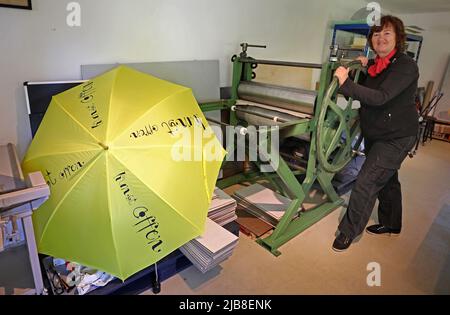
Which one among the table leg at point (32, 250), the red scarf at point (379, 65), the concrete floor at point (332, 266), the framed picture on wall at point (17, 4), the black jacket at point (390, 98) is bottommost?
the concrete floor at point (332, 266)

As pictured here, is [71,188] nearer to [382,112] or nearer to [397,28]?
[382,112]

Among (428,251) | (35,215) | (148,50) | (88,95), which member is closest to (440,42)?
(428,251)

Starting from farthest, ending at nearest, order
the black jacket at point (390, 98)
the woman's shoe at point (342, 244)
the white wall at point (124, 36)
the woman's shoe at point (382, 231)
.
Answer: the woman's shoe at point (382, 231) → the woman's shoe at point (342, 244) → the black jacket at point (390, 98) → the white wall at point (124, 36)

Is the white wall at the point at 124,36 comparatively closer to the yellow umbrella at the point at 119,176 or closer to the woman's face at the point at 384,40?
the yellow umbrella at the point at 119,176

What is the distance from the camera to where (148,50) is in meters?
2.09

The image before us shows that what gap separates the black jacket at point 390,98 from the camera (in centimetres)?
172

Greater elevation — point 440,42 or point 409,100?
point 440,42

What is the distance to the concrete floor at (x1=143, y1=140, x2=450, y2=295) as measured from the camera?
168 cm

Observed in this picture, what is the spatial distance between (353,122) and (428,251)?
110 centimetres

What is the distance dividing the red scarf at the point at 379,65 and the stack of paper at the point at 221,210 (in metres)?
1.30

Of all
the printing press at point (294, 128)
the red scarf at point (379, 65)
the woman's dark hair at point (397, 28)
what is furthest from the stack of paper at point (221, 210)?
the woman's dark hair at point (397, 28)

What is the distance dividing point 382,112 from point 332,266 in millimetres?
1058

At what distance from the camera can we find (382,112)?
1.88 metres
